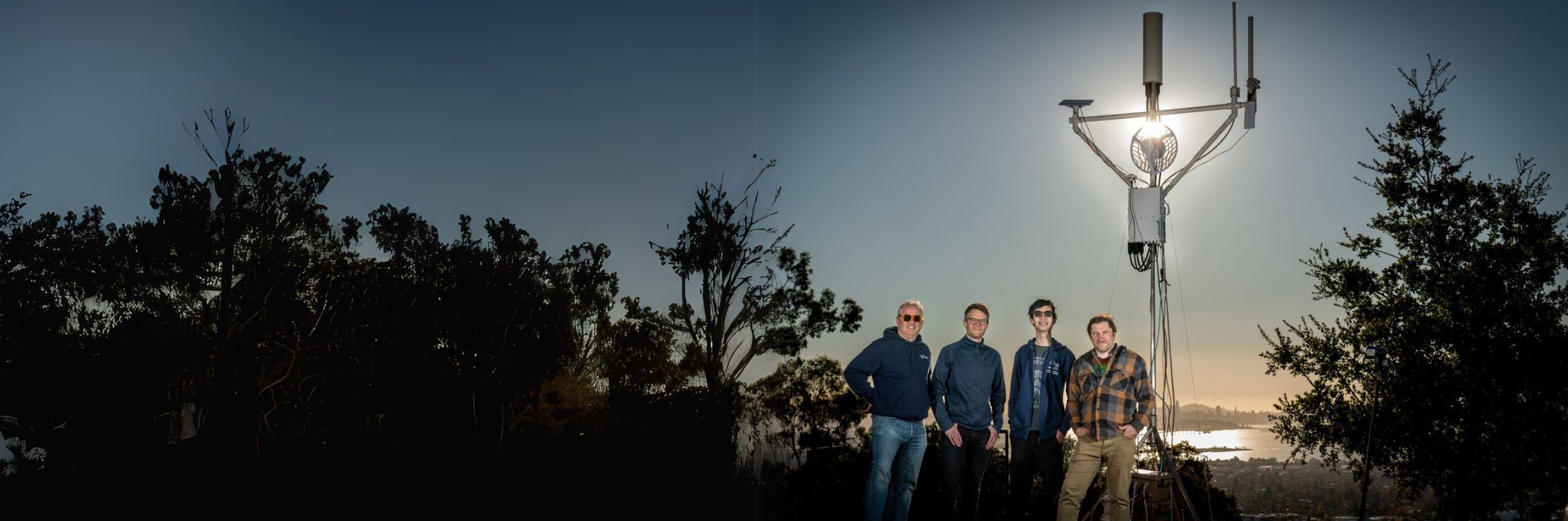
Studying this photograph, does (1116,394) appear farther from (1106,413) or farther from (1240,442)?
(1240,442)

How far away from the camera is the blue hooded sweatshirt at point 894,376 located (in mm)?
4598

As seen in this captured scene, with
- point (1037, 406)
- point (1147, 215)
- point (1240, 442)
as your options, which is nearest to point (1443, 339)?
point (1240, 442)

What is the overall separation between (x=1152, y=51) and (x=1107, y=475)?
2.16 meters

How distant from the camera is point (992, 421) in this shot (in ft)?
15.3

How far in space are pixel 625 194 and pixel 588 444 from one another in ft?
12.2

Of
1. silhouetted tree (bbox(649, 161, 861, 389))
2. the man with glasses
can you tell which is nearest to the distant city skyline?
the man with glasses

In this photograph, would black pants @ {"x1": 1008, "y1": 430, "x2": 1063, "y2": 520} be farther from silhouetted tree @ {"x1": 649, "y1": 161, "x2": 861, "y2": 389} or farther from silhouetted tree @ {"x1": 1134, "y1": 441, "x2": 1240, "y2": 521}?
silhouetted tree @ {"x1": 649, "y1": 161, "x2": 861, "y2": 389}

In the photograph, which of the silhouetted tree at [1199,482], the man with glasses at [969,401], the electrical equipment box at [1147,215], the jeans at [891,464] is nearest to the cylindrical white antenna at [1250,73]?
the electrical equipment box at [1147,215]

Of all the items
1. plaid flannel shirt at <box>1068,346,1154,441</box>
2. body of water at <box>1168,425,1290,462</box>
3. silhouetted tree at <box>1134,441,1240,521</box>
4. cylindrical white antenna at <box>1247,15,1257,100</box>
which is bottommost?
silhouetted tree at <box>1134,441,1240,521</box>

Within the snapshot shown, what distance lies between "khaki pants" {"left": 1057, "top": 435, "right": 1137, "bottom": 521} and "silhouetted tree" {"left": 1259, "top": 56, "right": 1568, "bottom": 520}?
261 inches

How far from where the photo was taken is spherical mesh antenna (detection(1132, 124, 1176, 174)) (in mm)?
5172

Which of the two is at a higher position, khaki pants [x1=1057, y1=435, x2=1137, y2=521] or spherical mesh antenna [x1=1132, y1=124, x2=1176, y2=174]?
spherical mesh antenna [x1=1132, y1=124, x2=1176, y2=174]

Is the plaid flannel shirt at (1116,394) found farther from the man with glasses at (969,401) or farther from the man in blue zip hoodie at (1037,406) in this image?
the man with glasses at (969,401)

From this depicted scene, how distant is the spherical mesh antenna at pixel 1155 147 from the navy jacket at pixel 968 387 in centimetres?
135
